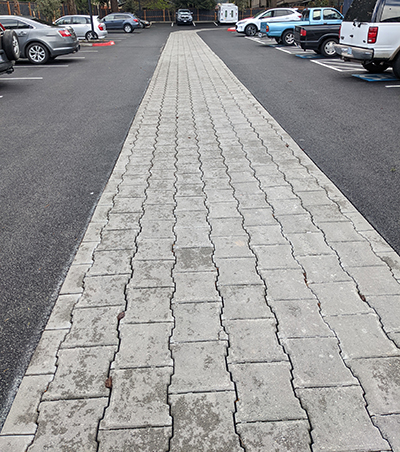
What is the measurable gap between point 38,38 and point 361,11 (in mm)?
10898

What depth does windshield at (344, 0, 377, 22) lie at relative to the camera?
11289 mm

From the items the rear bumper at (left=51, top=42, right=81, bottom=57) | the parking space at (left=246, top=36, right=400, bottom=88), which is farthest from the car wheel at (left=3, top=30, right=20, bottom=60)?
the parking space at (left=246, top=36, right=400, bottom=88)

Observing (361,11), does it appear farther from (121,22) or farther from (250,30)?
(121,22)

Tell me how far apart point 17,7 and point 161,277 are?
3514 cm

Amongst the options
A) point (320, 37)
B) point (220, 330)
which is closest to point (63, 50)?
point (320, 37)

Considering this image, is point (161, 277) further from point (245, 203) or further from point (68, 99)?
point (68, 99)

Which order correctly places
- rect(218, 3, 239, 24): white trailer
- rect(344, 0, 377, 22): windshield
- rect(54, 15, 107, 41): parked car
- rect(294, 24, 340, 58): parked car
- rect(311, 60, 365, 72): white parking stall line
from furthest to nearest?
rect(218, 3, 239, 24): white trailer < rect(54, 15, 107, 41): parked car < rect(294, 24, 340, 58): parked car < rect(311, 60, 365, 72): white parking stall line < rect(344, 0, 377, 22): windshield

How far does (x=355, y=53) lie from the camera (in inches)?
453

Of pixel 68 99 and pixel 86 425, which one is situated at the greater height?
pixel 86 425

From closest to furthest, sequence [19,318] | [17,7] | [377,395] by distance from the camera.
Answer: [377,395], [19,318], [17,7]

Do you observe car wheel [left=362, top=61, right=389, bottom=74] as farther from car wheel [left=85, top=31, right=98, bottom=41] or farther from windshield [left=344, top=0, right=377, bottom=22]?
car wheel [left=85, top=31, right=98, bottom=41]

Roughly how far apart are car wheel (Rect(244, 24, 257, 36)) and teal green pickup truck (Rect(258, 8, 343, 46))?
7118 mm

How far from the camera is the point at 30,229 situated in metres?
4.21

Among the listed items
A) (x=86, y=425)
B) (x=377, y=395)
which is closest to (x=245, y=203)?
(x=377, y=395)
